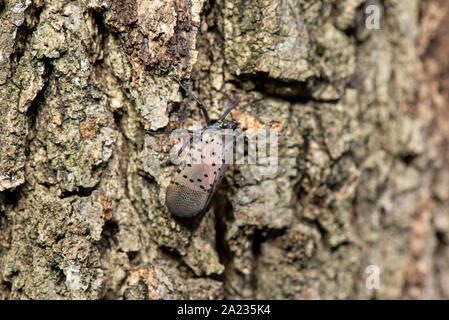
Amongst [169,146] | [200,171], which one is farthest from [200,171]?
[169,146]

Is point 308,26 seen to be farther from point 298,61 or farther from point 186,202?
point 186,202

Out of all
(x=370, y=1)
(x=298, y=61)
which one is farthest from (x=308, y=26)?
(x=370, y=1)

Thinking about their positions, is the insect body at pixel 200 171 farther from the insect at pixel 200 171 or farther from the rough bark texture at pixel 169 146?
the rough bark texture at pixel 169 146

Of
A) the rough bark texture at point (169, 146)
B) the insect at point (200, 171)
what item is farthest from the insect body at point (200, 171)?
the rough bark texture at point (169, 146)

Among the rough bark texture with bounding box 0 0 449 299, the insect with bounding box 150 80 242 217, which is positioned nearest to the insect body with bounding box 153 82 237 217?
the insect with bounding box 150 80 242 217

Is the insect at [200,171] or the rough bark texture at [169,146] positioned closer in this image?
the rough bark texture at [169,146]

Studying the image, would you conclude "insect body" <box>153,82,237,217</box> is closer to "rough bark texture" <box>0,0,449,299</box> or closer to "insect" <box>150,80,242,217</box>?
"insect" <box>150,80,242,217</box>

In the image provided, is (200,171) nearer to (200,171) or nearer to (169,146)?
(200,171)

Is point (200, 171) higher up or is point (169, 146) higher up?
point (169, 146)
